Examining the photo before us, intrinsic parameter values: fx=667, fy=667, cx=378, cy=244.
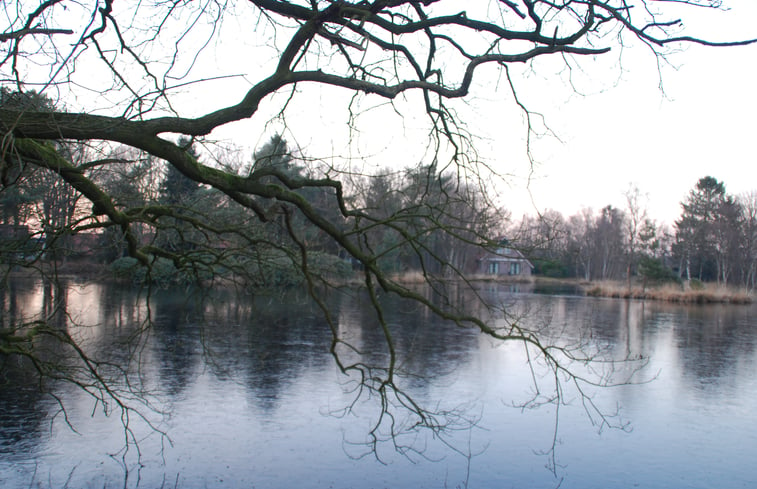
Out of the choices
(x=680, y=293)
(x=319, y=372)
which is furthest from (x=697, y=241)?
(x=319, y=372)

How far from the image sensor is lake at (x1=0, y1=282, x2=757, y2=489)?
7199mm

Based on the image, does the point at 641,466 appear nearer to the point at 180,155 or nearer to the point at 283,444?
the point at 283,444

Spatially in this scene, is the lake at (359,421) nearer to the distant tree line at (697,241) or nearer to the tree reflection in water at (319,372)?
the tree reflection in water at (319,372)

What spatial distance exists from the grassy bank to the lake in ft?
60.0

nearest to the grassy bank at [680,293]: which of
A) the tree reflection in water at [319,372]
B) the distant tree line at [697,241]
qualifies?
the distant tree line at [697,241]

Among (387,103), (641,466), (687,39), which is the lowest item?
(641,466)

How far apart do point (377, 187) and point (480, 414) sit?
508cm

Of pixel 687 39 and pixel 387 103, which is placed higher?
pixel 687 39

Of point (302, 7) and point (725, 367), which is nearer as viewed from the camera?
point (302, 7)

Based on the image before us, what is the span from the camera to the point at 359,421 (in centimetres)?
929

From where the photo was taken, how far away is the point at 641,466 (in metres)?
7.90

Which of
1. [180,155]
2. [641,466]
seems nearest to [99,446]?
[180,155]

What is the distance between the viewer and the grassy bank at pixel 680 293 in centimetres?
3222

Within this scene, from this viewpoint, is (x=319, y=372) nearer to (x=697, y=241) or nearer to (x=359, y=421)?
(x=359, y=421)
